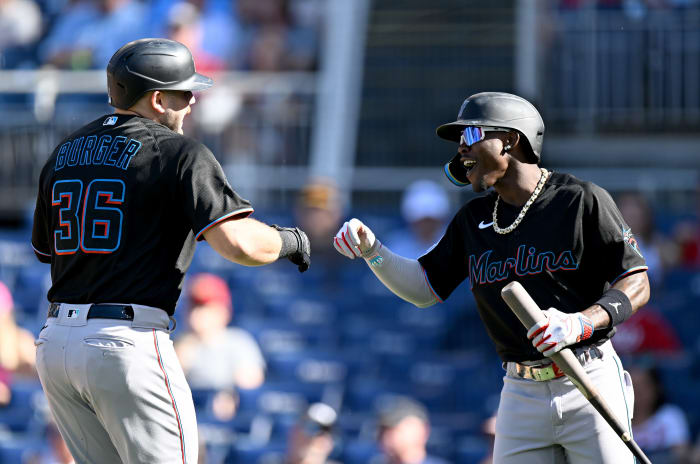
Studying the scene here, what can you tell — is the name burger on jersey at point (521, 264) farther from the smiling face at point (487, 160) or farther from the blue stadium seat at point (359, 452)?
the blue stadium seat at point (359, 452)

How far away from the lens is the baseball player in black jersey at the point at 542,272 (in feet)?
13.9

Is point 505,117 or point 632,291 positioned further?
point 505,117

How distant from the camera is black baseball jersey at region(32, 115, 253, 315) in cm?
398

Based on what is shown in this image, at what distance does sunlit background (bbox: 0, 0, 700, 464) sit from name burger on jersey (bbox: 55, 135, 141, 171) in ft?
11.1

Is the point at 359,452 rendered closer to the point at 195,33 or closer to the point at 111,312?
the point at 111,312

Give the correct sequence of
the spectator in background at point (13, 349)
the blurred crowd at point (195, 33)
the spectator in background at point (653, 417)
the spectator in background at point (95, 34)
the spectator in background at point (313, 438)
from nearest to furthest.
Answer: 1. the spectator in background at point (313, 438)
2. the spectator in background at point (653, 417)
3. the spectator in background at point (13, 349)
4. the blurred crowd at point (195, 33)
5. the spectator in background at point (95, 34)

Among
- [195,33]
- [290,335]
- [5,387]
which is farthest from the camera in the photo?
[195,33]

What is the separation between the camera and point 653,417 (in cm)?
703

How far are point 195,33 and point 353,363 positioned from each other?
3.70 metres

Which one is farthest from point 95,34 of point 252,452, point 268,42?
point 252,452

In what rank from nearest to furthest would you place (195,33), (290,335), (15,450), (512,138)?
(512,138) → (15,450) → (290,335) → (195,33)

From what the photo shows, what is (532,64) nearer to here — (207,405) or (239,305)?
(239,305)

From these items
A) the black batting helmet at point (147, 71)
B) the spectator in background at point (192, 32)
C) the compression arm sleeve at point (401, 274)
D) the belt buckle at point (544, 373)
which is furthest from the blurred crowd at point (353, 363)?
the black batting helmet at point (147, 71)

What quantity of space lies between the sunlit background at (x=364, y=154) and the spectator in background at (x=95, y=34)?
2 centimetres
